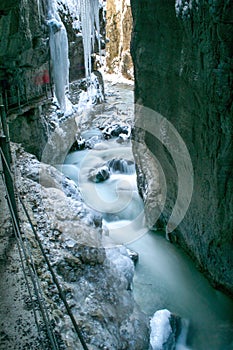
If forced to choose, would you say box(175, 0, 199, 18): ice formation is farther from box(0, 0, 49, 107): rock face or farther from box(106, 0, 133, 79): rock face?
box(106, 0, 133, 79): rock face

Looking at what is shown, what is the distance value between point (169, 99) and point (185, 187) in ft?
6.89

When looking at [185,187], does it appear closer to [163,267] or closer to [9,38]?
[163,267]

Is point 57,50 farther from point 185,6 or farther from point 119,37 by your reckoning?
point 119,37

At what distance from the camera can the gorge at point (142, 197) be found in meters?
3.69

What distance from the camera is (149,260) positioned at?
8172mm

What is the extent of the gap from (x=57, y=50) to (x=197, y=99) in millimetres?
7679

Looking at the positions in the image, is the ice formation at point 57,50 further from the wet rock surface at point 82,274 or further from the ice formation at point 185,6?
the wet rock surface at point 82,274

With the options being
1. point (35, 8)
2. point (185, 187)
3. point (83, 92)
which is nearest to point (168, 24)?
point (185, 187)

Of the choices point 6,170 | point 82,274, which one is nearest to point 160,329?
point 82,274

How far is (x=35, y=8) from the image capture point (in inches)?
390

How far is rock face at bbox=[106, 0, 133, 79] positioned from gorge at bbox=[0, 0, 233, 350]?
72.3 ft

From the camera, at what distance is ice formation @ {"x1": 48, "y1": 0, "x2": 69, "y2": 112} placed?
11.6 meters

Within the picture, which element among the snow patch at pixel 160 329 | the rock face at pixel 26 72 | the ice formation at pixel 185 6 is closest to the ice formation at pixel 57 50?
the rock face at pixel 26 72

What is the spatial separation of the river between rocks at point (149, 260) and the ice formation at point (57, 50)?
11.3 feet
